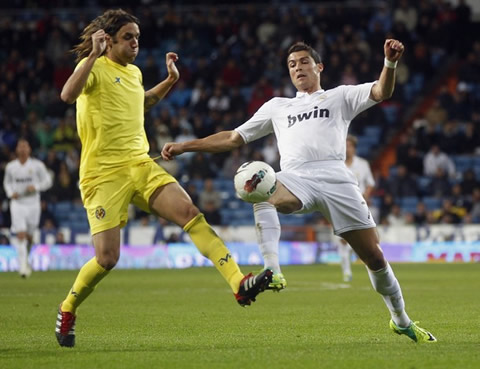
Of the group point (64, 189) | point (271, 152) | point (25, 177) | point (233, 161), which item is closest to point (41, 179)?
point (25, 177)

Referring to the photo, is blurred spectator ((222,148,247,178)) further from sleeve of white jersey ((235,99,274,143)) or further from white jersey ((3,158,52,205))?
sleeve of white jersey ((235,99,274,143))

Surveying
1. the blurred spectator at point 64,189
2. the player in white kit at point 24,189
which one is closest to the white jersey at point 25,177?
the player in white kit at point 24,189

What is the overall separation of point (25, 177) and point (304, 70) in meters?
11.7

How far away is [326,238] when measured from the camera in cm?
2383

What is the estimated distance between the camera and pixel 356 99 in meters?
7.96

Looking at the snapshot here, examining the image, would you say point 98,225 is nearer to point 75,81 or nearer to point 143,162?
point 143,162

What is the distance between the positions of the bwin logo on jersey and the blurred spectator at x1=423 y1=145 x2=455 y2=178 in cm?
1699

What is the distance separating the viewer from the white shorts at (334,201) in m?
7.72

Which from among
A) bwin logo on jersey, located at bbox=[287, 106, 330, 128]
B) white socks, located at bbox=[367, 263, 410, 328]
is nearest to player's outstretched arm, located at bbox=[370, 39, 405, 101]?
bwin logo on jersey, located at bbox=[287, 106, 330, 128]

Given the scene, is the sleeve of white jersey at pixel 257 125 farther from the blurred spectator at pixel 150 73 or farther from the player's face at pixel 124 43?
the blurred spectator at pixel 150 73

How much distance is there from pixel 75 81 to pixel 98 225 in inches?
44.9

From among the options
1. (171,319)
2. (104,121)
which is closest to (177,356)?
(104,121)

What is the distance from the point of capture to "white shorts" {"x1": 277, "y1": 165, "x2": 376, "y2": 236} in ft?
25.3

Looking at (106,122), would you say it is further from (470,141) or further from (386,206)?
(470,141)
